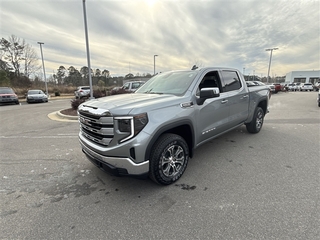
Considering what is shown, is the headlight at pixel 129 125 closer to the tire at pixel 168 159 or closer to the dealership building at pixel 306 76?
the tire at pixel 168 159

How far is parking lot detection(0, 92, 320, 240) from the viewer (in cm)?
209

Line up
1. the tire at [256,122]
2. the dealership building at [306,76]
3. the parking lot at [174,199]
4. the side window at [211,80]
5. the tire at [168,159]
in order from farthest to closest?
the dealership building at [306,76] < the tire at [256,122] < the side window at [211,80] < the tire at [168,159] < the parking lot at [174,199]

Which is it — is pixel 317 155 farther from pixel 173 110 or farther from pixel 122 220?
pixel 122 220

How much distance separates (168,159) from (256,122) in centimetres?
386

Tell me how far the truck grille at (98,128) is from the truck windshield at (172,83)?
1384 mm

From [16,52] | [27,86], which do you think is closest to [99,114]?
[27,86]

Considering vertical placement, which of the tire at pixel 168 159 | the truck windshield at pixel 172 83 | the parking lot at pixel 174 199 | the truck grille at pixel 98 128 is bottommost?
the parking lot at pixel 174 199

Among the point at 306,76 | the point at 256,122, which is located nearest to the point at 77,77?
the point at 256,122

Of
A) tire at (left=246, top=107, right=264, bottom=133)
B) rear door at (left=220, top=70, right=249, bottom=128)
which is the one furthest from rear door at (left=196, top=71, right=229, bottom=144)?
tire at (left=246, top=107, right=264, bottom=133)

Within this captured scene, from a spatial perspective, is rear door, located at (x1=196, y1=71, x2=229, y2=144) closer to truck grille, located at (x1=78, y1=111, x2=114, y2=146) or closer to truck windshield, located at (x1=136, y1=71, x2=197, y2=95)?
truck windshield, located at (x1=136, y1=71, x2=197, y2=95)

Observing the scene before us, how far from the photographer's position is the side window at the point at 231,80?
13.8 ft

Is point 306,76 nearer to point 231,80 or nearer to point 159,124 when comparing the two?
point 231,80

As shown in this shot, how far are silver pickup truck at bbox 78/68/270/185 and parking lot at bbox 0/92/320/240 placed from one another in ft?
1.53

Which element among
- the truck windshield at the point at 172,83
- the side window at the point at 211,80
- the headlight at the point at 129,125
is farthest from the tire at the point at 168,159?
the side window at the point at 211,80
